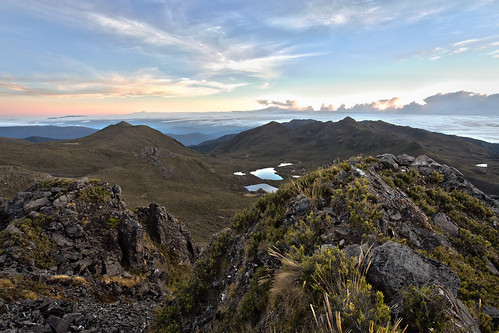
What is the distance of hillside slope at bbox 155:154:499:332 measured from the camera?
12.2ft

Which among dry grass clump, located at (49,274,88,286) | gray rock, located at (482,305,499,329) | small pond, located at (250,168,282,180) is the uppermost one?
gray rock, located at (482,305,499,329)

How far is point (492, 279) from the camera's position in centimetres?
579

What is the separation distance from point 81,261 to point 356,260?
17.4 m

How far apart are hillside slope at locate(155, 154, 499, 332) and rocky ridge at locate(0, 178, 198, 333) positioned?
4509 millimetres

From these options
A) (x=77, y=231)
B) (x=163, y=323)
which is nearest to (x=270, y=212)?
Result: (x=163, y=323)

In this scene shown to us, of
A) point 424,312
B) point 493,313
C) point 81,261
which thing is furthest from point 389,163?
point 81,261

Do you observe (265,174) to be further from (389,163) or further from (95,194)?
(389,163)

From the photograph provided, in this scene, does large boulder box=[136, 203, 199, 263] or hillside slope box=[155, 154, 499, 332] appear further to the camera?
large boulder box=[136, 203, 199, 263]

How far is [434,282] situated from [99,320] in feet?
38.8

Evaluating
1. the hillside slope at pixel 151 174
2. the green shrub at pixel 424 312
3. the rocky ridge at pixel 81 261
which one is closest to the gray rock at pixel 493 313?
the green shrub at pixel 424 312

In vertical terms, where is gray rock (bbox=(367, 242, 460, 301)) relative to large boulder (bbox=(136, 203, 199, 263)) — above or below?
above

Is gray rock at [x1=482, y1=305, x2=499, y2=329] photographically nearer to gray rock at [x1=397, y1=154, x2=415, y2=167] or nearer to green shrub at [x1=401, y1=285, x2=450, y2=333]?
green shrub at [x1=401, y1=285, x2=450, y2=333]

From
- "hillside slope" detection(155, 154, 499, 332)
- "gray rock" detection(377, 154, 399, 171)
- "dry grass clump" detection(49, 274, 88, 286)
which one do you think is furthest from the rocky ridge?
"gray rock" detection(377, 154, 399, 171)

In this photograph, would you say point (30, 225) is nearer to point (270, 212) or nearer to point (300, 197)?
point (270, 212)
